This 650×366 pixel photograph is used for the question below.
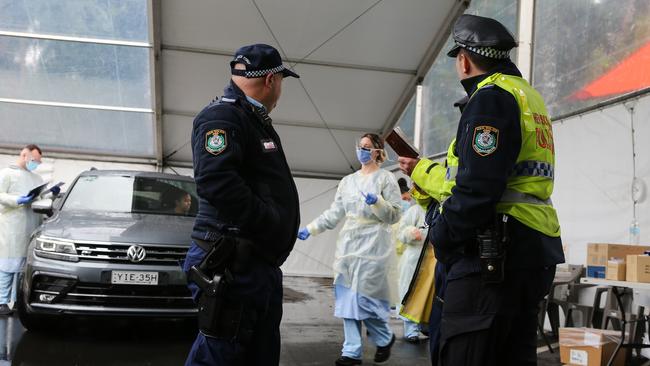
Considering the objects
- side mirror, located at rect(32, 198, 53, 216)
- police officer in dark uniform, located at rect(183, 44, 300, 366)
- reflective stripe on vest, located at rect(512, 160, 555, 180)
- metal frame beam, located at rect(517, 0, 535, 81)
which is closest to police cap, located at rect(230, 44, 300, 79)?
police officer in dark uniform, located at rect(183, 44, 300, 366)

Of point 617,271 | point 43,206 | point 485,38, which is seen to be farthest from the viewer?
point 43,206

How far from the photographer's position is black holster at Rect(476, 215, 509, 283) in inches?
87.4

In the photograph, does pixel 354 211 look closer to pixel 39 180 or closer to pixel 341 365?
pixel 341 365

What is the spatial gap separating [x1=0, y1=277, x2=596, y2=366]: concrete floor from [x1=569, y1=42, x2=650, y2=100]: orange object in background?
117 inches

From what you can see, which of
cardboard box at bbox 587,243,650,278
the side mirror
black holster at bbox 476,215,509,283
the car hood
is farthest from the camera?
the side mirror

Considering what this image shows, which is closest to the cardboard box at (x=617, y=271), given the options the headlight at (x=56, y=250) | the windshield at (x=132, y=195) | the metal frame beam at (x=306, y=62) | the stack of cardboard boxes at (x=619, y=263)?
the stack of cardboard boxes at (x=619, y=263)

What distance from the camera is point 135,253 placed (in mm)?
5449

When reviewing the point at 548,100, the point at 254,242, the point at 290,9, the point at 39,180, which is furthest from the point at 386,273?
the point at 290,9

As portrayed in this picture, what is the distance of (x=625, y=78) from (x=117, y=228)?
5.53 m

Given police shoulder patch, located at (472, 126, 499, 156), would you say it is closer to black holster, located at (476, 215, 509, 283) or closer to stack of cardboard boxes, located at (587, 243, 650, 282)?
black holster, located at (476, 215, 509, 283)

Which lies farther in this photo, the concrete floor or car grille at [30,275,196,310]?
car grille at [30,275,196,310]

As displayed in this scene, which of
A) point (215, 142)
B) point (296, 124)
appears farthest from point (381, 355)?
point (296, 124)

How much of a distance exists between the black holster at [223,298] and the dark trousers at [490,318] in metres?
0.81

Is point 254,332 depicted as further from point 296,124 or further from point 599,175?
point 296,124
